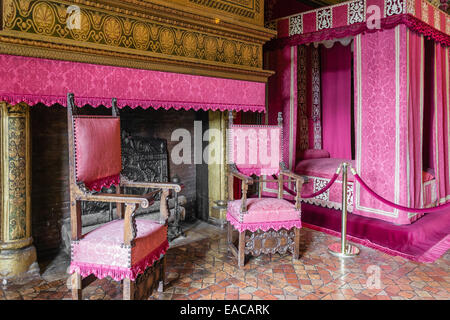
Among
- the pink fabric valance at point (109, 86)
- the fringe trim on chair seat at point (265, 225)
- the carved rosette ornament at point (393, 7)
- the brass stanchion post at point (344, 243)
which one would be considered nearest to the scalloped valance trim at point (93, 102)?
the pink fabric valance at point (109, 86)

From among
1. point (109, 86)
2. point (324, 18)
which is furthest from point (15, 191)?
point (324, 18)

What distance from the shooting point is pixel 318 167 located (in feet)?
16.6

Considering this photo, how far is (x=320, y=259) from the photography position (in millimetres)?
3490

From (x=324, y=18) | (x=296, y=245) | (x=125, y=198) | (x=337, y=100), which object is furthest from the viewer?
(x=337, y=100)

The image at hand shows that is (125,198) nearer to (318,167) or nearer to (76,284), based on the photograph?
(76,284)

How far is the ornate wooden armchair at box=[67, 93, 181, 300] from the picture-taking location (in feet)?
7.63

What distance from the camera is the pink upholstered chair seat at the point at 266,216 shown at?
325 centimetres

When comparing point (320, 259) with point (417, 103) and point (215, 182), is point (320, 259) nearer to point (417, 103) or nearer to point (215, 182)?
point (215, 182)

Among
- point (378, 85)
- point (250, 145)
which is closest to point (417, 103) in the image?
point (378, 85)

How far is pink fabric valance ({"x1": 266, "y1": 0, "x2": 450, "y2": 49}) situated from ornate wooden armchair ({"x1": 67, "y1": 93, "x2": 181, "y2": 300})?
10.4ft

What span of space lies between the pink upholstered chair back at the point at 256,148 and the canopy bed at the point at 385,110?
622 mm

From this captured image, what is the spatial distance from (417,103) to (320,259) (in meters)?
2.21

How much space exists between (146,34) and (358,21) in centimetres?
254

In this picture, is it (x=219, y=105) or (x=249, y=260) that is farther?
(x=219, y=105)
